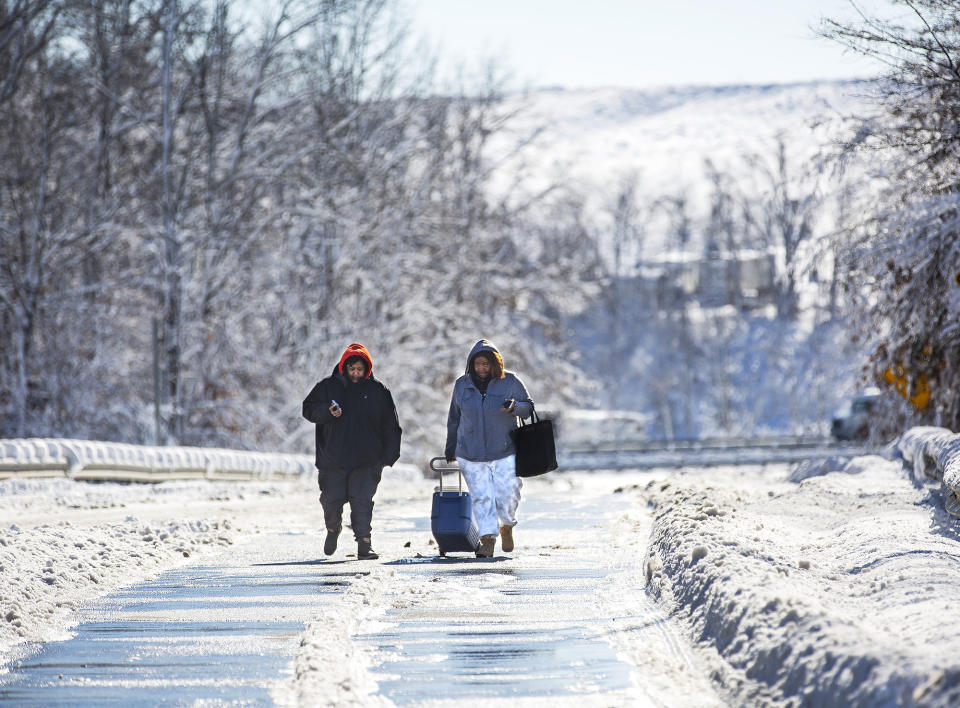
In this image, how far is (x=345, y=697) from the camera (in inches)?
228

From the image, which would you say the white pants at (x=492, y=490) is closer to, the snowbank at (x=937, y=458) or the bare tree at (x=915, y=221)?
the snowbank at (x=937, y=458)

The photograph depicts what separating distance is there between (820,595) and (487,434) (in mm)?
4487

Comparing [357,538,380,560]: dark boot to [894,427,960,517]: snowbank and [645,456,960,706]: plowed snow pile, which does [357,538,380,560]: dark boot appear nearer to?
[645,456,960,706]: plowed snow pile

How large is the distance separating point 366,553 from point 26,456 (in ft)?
34.8

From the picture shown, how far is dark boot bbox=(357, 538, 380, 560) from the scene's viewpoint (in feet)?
37.7

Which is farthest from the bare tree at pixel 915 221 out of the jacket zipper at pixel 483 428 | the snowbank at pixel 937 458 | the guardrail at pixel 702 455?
the guardrail at pixel 702 455

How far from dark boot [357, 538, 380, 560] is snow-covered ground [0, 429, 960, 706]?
15 cm

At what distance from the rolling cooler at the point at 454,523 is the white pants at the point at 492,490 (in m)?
0.08

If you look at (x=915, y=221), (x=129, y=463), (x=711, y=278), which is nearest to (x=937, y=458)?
(x=915, y=221)

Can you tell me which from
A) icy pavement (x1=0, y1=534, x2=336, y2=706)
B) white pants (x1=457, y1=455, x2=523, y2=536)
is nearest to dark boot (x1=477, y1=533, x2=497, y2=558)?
white pants (x1=457, y1=455, x2=523, y2=536)

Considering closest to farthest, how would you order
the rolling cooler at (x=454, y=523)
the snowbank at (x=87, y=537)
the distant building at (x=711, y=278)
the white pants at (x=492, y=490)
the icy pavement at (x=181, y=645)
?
the icy pavement at (x=181, y=645) < the snowbank at (x=87, y=537) < the rolling cooler at (x=454, y=523) < the white pants at (x=492, y=490) < the distant building at (x=711, y=278)

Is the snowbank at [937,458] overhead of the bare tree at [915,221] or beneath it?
beneath

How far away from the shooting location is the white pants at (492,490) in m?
11.5

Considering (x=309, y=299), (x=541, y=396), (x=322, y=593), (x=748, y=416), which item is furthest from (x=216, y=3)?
(x=748, y=416)
